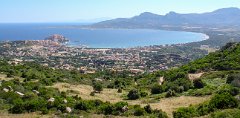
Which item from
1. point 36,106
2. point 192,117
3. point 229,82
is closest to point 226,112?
point 192,117

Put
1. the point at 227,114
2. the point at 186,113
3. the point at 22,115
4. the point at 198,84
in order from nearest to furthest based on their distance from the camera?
the point at 227,114, the point at 186,113, the point at 22,115, the point at 198,84

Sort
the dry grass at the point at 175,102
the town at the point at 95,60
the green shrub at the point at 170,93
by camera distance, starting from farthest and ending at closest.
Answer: the town at the point at 95,60 → the green shrub at the point at 170,93 → the dry grass at the point at 175,102

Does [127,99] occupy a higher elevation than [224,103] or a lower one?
lower

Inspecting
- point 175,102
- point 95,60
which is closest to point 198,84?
point 175,102

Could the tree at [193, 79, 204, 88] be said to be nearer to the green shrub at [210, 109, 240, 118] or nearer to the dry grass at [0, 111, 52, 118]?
the green shrub at [210, 109, 240, 118]

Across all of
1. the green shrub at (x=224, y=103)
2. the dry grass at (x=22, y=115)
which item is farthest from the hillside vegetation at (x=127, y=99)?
the dry grass at (x=22, y=115)

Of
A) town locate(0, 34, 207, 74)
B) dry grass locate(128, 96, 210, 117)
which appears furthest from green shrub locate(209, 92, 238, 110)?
town locate(0, 34, 207, 74)

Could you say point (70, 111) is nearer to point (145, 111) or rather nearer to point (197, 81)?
point (145, 111)

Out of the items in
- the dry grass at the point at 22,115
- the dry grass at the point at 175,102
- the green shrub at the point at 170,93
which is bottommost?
the green shrub at the point at 170,93

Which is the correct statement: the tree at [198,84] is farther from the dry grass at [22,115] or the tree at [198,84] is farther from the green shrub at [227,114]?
the dry grass at [22,115]

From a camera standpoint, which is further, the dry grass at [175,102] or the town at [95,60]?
the town at [95,60]

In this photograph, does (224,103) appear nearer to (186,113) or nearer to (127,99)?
(186,113)
